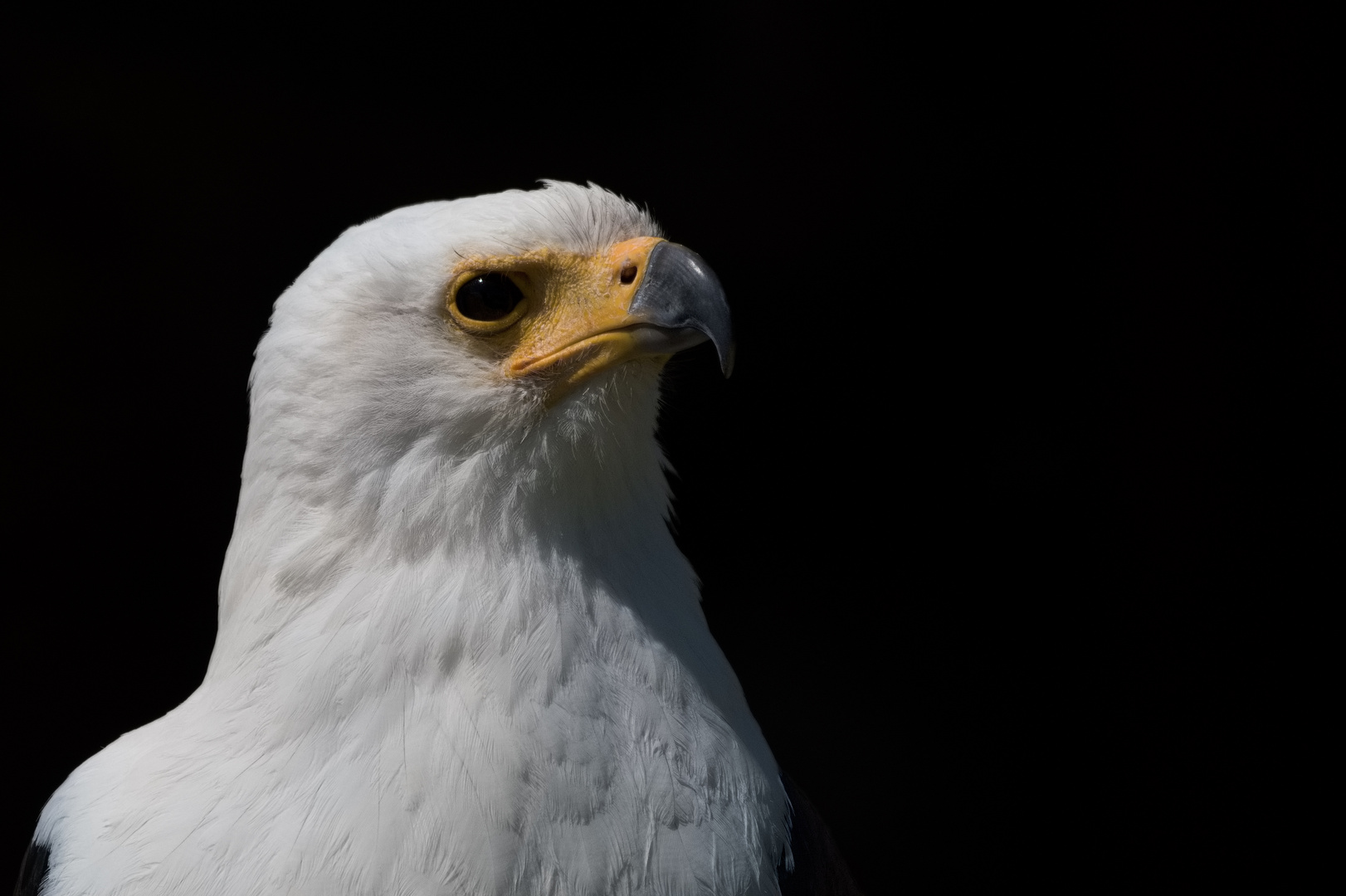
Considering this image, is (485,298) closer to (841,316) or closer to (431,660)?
(431,660)

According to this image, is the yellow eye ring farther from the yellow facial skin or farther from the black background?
the black background

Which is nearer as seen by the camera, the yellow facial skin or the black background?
the yellow facial skin

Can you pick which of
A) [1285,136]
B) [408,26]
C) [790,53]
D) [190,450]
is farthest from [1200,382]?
[190,450]

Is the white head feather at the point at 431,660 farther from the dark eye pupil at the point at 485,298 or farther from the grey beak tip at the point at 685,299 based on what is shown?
the grey beak tip at the point at 685,299

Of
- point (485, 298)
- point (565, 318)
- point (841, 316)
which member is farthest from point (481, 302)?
point (841, 316)

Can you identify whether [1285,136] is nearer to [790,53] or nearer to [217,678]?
[790,53]

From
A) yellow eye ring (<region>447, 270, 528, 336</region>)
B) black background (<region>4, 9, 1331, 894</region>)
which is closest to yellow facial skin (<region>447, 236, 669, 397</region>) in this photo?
yellow eye ring (<region>447, 270, 528, 336</region>)

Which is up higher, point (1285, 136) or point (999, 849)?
point (1285, 136)

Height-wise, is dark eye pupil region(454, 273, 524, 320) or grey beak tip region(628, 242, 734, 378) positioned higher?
grey beak tip region(628, 242, 734, 378)
